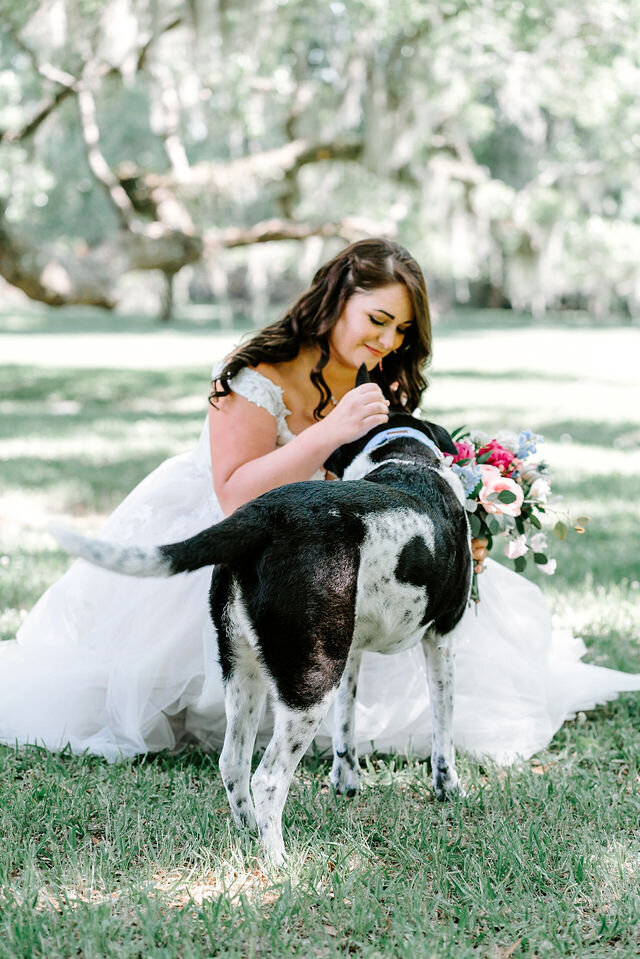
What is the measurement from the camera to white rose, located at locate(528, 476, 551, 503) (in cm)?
357

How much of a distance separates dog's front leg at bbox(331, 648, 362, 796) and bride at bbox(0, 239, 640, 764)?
0.36 metres

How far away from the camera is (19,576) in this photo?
5711 millimetres

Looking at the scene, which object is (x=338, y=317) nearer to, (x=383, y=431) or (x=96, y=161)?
(x=383, y=431)

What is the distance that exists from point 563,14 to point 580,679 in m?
10.9

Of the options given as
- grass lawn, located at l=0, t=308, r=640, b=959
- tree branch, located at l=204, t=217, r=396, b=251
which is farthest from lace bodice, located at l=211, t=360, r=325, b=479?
tree branch, located at l=204, t=217, r=396, b=251

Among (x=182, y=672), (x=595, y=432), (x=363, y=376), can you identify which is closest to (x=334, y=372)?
(x=363, y=376)

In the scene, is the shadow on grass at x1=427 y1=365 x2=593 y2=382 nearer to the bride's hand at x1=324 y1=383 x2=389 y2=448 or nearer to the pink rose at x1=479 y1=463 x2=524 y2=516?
the pink rose at x1=479 y1=463 x2=524 y2=516

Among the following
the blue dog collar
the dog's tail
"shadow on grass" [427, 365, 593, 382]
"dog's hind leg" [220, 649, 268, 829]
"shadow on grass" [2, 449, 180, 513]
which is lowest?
"shadow on grass" [427, 365, 593, 382]

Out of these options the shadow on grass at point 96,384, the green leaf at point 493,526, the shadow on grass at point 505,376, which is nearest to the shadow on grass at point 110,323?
the shadow on grass at point 96,384

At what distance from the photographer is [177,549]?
246 cm

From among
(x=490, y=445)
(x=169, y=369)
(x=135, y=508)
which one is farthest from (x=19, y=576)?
(x=169, y=369)

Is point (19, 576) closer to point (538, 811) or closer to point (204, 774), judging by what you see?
point (204, 774)

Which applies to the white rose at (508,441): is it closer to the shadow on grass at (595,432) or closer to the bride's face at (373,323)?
the bride's face at (373,323)

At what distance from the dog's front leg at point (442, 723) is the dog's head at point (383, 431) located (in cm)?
64
